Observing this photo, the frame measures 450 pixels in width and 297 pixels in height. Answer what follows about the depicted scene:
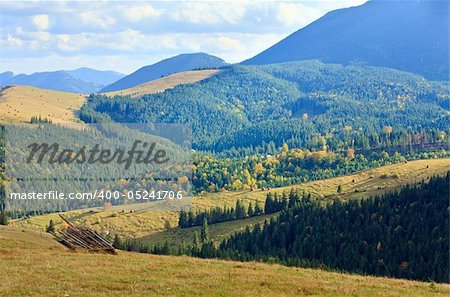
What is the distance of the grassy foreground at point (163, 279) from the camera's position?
43844mm

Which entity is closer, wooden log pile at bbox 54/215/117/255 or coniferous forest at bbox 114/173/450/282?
wooden log pile at bbox 54/215/117/255

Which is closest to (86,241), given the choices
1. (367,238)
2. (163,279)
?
(163,279)

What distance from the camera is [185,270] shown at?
5209 centimetres

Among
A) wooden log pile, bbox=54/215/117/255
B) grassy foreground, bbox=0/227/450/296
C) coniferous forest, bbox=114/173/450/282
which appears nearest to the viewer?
grassy foreground, bbox=0/227/450/296

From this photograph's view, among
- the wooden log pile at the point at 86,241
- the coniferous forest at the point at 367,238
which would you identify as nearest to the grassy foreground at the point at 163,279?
the wooden log pile at the point at 86,241

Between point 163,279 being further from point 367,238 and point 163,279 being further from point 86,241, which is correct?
point 367,238

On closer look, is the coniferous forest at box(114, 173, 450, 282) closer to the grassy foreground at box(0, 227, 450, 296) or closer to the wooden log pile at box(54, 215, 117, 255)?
the wooden log pile at box(54, 215, 117, 255)

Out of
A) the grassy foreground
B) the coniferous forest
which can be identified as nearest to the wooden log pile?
the grassy foreground

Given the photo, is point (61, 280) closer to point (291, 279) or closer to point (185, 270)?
point (185, 270)

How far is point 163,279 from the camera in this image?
47.6m

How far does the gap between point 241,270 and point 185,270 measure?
519cm

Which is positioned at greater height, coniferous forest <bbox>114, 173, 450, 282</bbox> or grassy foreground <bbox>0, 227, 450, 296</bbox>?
grassy foreground <bbox>0, 227, 450, 296</bbox>

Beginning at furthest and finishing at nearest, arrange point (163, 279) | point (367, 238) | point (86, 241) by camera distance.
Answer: point (367, 238) → point (86, 241) → point (163, 279)

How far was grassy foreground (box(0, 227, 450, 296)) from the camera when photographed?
43844mm
